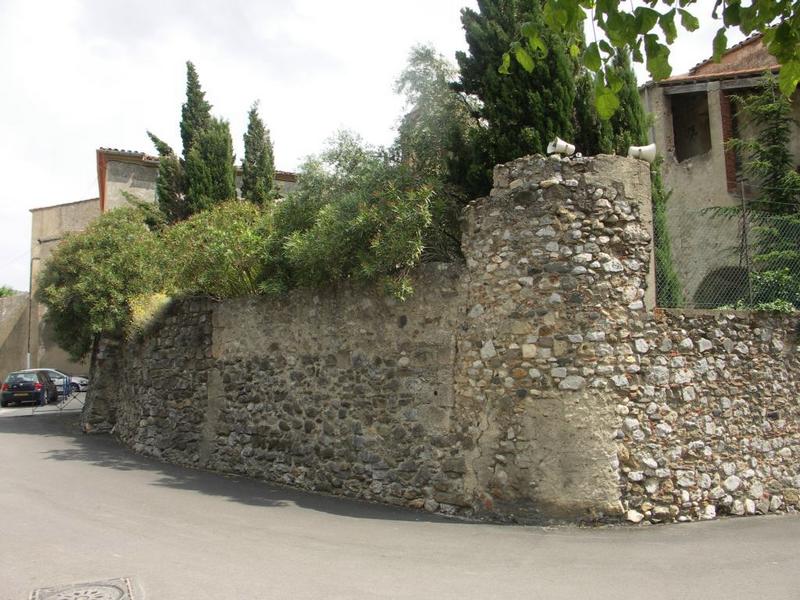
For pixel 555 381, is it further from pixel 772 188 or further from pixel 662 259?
pixel 772 188

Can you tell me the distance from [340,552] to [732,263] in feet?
22.8

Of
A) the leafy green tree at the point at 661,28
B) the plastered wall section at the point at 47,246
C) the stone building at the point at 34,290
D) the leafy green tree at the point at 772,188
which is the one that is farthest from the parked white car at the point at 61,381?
the leafy green tree at the point at 661,28

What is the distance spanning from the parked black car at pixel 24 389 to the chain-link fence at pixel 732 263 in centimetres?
2338

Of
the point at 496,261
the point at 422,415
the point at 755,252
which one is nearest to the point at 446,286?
the point at 496,261

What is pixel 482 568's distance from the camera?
6121 millimetres

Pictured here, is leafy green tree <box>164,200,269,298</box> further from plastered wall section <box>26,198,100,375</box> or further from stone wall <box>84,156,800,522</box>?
plastered wall section <box>26,198,100,375</box>

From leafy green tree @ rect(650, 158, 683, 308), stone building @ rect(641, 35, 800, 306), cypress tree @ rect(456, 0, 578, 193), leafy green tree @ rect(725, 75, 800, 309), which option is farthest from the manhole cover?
stone building @ rect(641, 35, 800, 306)

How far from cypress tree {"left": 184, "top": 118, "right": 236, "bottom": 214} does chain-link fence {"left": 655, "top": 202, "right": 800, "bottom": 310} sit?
13.0 metres

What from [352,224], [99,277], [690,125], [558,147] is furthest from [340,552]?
[690,125]

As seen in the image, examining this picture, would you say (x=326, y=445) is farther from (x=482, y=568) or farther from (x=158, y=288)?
(x=158, y=288)

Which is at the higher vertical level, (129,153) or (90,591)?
(129,153)

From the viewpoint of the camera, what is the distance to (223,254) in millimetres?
11211

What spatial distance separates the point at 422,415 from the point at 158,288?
9.19m

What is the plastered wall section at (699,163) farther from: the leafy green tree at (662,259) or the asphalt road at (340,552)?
the asphalt road at (340,552)
